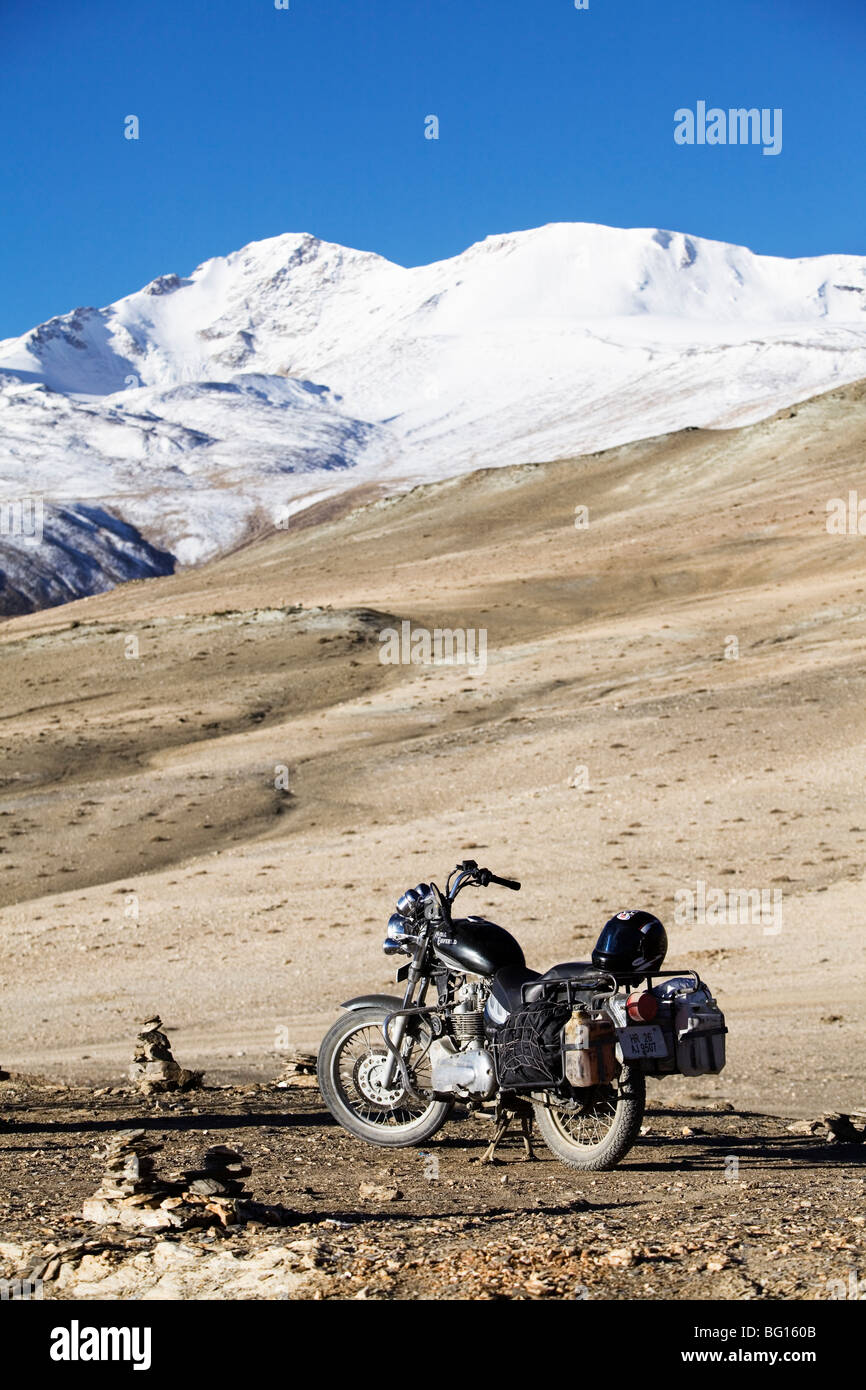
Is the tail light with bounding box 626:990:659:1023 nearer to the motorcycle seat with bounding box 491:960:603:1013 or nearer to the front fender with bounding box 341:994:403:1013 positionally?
the motorcycle seat with bounding box 491:960:603:1013

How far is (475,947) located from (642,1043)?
1.12m

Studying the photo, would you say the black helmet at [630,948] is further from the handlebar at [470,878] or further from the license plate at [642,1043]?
the handlebar at [470,878]

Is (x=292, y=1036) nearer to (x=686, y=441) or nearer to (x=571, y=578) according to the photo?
(x=571, y=578)

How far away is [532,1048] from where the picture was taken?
771 cm

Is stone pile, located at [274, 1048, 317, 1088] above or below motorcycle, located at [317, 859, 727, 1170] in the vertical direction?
below

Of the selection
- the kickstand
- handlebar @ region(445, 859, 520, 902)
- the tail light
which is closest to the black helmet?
the tail light

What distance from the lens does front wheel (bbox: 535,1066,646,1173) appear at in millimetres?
7523

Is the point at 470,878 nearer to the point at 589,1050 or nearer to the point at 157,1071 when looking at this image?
the point at 589,1050

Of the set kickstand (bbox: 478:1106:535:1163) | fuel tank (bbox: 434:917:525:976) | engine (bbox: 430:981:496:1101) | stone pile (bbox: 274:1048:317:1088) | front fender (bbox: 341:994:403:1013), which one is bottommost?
stone pile (bbox: 274:1048:317:1088)

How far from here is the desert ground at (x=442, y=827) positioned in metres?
9.02

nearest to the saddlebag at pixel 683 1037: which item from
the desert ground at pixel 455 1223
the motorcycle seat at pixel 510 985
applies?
the desert ground at pixel 455 1223

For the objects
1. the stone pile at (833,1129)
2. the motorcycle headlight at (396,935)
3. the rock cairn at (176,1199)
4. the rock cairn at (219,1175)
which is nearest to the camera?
the rock cairn at (176,1199)

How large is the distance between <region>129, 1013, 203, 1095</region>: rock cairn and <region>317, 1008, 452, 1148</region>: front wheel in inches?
104

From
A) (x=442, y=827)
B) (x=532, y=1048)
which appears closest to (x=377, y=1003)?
(x=532, y=1048)
